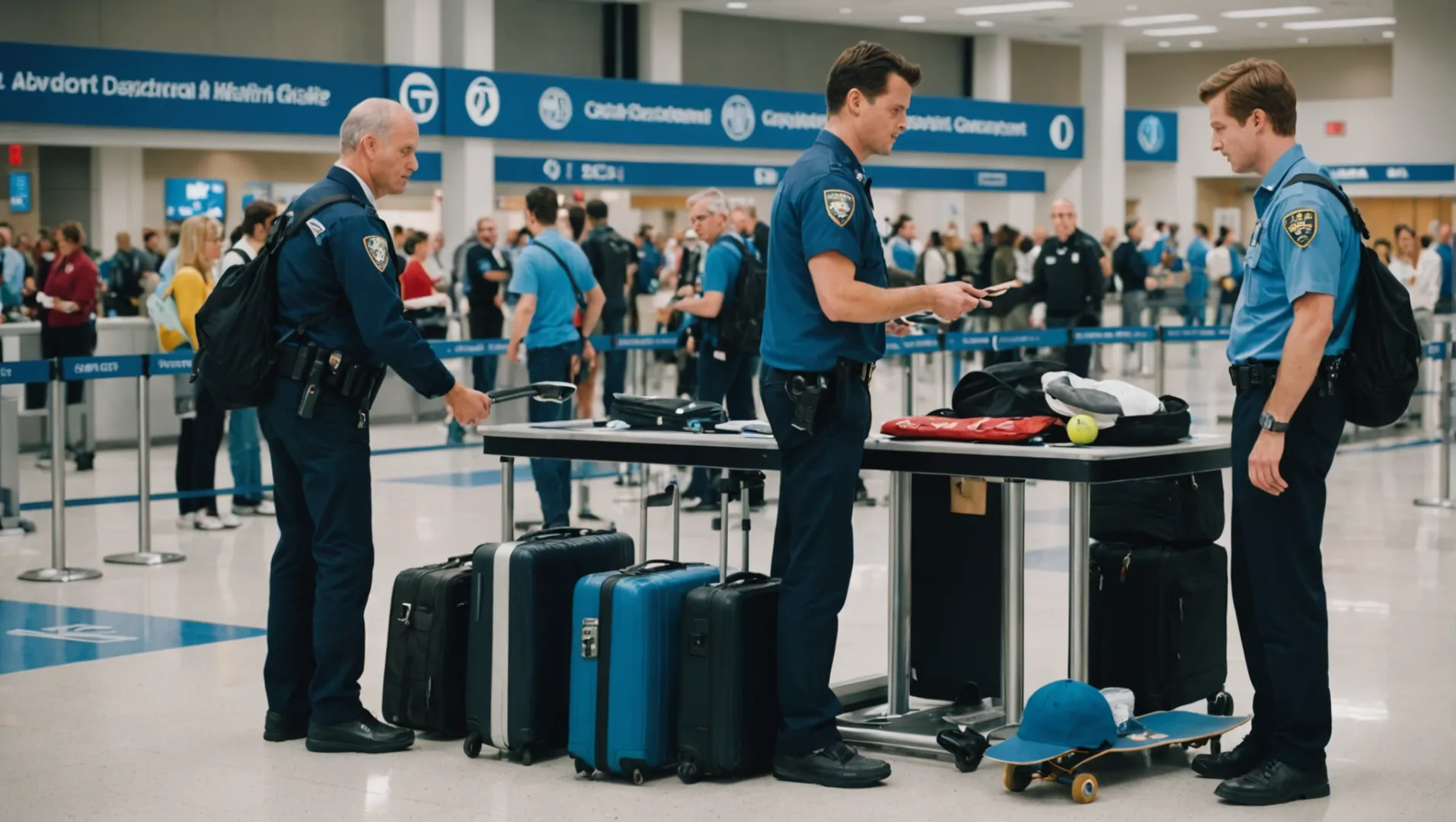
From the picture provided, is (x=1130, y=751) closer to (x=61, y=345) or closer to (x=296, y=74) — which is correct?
(x=61, y=345)

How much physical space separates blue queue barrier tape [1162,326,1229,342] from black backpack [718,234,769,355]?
509 cm

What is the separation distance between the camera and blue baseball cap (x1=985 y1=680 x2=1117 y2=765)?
13.3 ft

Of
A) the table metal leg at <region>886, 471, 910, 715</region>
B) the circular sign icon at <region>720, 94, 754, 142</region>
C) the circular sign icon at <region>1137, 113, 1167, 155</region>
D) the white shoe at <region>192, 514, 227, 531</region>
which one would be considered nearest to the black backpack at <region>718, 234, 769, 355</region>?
the white shoe at <region>192, 514, 227, 531</region>

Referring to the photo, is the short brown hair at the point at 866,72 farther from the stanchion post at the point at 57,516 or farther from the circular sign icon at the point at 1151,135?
the circular sign icon at the point at 1151,135

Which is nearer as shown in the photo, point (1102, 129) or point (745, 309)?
point (745, 309)

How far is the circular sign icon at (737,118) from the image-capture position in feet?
73.7

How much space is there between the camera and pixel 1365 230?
13.1 feet

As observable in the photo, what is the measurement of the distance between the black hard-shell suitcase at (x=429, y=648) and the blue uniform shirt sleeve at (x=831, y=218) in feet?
4.27

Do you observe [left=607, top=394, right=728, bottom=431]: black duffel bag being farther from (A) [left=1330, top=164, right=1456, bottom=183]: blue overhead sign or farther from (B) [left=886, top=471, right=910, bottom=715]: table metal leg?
(A) [left=1330, top=164, right=1456, bottom=183]: blue overhead sign

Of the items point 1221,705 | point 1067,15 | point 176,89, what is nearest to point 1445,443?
point 1221,705

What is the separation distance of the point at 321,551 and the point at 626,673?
0.90m

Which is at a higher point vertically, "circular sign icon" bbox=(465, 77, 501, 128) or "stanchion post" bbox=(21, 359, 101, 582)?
"circular sign icon" bbox=(465, 77, 501, 128)

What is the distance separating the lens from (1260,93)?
13.1 ft

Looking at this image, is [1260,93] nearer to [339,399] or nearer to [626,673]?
[626,673]
